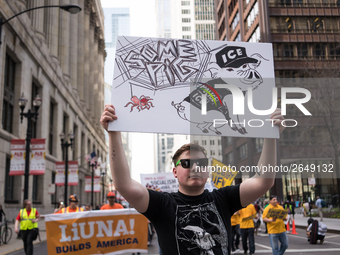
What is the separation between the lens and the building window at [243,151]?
55.3m

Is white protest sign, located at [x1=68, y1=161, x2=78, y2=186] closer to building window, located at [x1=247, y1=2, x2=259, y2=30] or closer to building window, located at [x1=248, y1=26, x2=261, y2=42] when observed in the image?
building window, located at [x1=248, y1=26, x2=261, y2=42]

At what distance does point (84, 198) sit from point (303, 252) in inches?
2089

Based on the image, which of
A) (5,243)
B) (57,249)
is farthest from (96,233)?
(5,243)

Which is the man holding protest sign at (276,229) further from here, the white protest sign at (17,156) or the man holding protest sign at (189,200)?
the white protest sign at (17,156)

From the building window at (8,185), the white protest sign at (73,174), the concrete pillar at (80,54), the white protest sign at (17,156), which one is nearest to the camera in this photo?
the white protest sign at (17,156)

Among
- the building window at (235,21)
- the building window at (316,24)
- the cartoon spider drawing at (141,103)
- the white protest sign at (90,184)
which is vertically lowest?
the white protest sign at (90,184)

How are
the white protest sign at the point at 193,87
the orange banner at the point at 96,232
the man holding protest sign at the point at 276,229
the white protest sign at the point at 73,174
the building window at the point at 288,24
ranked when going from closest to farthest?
the white protest sign at the point at 193,87, the orange banner at the point at 96,232, the man holding protest sign at the point at 276,229, the white protest sign at the point at 73,174, the building window at the point at 288,24

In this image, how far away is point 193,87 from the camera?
139 inches

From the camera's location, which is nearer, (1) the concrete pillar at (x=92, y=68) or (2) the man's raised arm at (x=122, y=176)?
(2) the man's raised arm at (x=122, y=176)

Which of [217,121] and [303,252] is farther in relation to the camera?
[303,252]

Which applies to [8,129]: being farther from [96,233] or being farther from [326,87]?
[326,87]

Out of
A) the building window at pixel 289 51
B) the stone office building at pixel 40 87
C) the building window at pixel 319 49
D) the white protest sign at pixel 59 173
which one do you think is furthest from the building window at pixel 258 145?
the white protest sign at pixel 59 173

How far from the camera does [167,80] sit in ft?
11.6

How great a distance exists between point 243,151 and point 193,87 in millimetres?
54661
